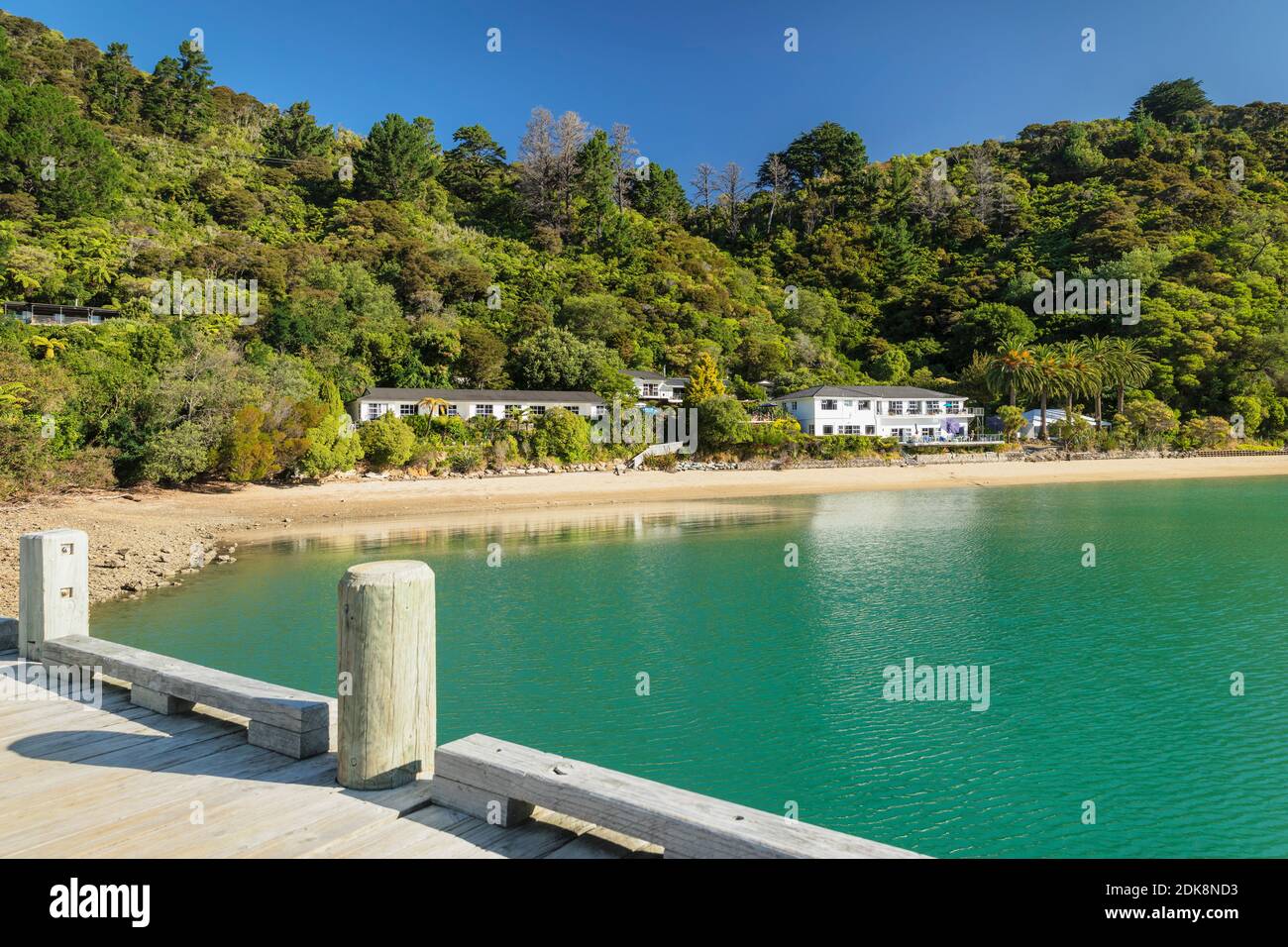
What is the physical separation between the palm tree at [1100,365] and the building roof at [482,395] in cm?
4475

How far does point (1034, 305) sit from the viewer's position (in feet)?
277

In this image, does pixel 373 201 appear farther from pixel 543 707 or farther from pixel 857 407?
pixel 543 707

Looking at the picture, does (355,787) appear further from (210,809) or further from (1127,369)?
(1127,369)

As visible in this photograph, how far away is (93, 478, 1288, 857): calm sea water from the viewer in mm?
8320

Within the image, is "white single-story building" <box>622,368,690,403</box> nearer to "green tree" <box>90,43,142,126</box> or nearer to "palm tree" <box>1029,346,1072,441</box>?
"palm tree" <box>1029,346,1072,441</box>

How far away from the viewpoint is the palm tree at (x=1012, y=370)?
6619 centimetres

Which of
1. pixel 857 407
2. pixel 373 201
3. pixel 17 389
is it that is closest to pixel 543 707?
pixel 17 389

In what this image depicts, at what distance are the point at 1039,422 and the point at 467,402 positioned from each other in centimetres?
5110

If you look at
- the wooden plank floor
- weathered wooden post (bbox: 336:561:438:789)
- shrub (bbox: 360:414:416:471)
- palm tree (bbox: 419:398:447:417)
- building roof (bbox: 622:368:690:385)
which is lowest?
the wooden plank floor

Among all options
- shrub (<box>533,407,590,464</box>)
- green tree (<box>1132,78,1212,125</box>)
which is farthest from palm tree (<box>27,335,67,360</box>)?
green tree (<box>1132,78,1212,125</box>)

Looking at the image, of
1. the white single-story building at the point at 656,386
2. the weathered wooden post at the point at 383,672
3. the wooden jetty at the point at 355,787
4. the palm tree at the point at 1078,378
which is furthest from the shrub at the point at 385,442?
the palm tree at the point at 1078,378

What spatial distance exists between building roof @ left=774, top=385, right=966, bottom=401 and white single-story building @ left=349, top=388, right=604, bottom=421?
1851 cm

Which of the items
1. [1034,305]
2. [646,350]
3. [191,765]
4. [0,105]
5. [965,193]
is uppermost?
[965,193]
